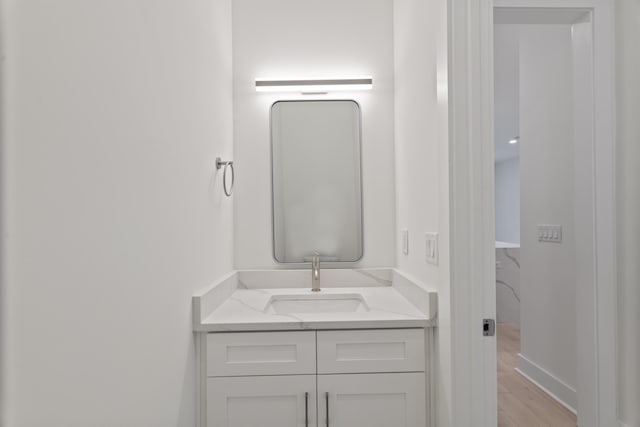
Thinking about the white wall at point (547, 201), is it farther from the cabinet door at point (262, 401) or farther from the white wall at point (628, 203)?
the cabinet door at point (262, 401)

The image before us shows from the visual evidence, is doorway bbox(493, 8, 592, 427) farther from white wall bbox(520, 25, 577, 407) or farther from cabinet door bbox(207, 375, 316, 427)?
cabinet door bbox(207, 375, 316, 427)

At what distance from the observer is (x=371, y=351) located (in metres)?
1.39

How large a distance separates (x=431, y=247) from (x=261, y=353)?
77 cm

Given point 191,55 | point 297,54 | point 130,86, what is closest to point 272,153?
point 297,54

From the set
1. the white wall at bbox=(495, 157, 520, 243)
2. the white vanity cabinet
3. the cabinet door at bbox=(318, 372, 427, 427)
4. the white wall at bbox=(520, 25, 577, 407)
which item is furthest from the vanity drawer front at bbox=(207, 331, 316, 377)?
the white wall at bbox=(495, 157, 520, 243)

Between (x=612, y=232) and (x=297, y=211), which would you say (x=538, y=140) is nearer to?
(x=612, y=232)

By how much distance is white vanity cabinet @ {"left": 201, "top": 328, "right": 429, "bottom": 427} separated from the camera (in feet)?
4.49

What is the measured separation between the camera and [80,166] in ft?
2.38

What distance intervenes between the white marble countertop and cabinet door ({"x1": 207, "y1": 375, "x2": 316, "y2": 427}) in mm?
199

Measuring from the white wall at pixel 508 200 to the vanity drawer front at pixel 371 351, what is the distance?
6949mm

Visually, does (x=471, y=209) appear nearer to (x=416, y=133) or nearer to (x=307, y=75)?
(x=416, y=133)

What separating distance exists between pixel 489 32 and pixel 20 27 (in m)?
1.19

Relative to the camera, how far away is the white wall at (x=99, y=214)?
1.93ft

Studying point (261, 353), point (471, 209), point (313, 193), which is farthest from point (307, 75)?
point (261, 353)
